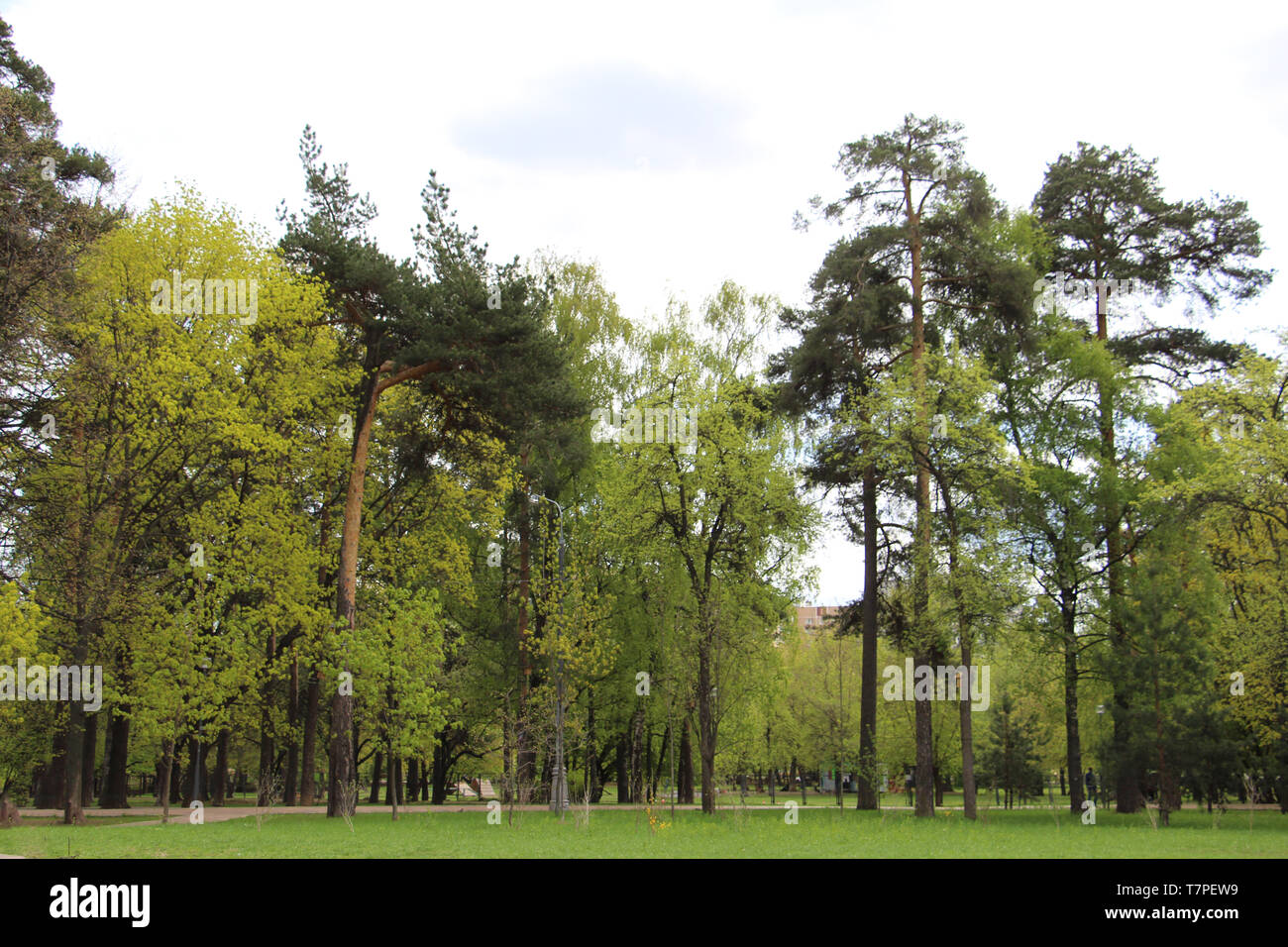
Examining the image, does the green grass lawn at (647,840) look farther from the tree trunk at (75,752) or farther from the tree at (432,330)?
the tree at (432,330)

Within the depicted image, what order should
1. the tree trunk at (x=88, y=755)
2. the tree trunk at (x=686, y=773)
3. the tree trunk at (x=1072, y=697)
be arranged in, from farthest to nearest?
the tree trunk at (x=686, y=773), the tree trunk at (x=88, y=755), the tree trunk at (x=1072, y=697)

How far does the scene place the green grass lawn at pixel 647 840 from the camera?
14.7 meters

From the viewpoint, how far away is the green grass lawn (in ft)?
48.1

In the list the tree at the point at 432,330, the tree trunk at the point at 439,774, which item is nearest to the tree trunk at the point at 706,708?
the tree at the point at 432,330

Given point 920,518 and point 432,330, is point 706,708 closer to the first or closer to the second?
point 920,518

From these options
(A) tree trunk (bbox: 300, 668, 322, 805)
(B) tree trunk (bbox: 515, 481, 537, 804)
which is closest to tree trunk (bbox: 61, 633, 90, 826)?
(A) tree trunk (bbox: 300, 668, 322, 805)

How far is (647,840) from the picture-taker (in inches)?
665

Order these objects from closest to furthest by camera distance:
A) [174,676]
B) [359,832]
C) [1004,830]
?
1. [359,832]
2. [1004,830]
3. [174,676]

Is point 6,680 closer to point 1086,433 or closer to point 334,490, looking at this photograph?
point 334,490

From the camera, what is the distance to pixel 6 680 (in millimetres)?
23172

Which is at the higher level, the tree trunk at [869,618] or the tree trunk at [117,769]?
the tree trunk at [869,618]

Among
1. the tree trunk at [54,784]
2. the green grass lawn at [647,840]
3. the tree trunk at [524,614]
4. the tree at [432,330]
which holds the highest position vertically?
the tree at [432,330]
